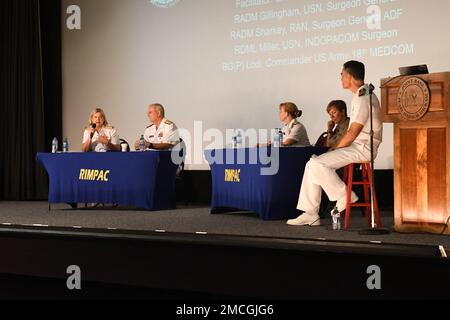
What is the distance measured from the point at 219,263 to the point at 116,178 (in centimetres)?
350

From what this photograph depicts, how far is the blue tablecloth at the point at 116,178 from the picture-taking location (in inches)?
252

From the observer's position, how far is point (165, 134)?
22.3ft

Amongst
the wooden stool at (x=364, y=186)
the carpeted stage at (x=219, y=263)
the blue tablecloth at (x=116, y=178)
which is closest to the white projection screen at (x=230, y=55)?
the blue tablecloth at (x=116, y=178)

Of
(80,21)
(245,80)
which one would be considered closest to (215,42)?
(245,80)

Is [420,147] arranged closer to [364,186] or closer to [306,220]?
[364,186]

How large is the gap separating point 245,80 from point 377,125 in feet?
9.18

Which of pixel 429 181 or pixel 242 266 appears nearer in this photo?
pixel 242 266

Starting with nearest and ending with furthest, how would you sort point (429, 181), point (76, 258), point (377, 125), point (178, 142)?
point (76, 258) < point (429, 181) < point (377, 125) < point (178, 142)

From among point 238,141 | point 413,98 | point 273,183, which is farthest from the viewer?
point 238,141

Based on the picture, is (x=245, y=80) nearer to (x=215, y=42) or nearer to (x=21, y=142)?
(x=215, y=42)

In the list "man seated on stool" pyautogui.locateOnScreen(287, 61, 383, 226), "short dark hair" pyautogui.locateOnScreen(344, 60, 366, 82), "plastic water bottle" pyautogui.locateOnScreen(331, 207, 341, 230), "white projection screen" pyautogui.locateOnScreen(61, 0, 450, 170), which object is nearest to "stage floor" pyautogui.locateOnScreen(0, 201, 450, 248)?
"plastic water bottle" pyautogui.locateOnScreen(331, 207, 341, 230)

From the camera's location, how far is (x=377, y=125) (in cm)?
475

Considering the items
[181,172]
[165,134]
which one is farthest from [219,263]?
[181,172]

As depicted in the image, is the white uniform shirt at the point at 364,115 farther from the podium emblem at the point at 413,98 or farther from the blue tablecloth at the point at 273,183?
the blue tablecloth at the point at 273,183
